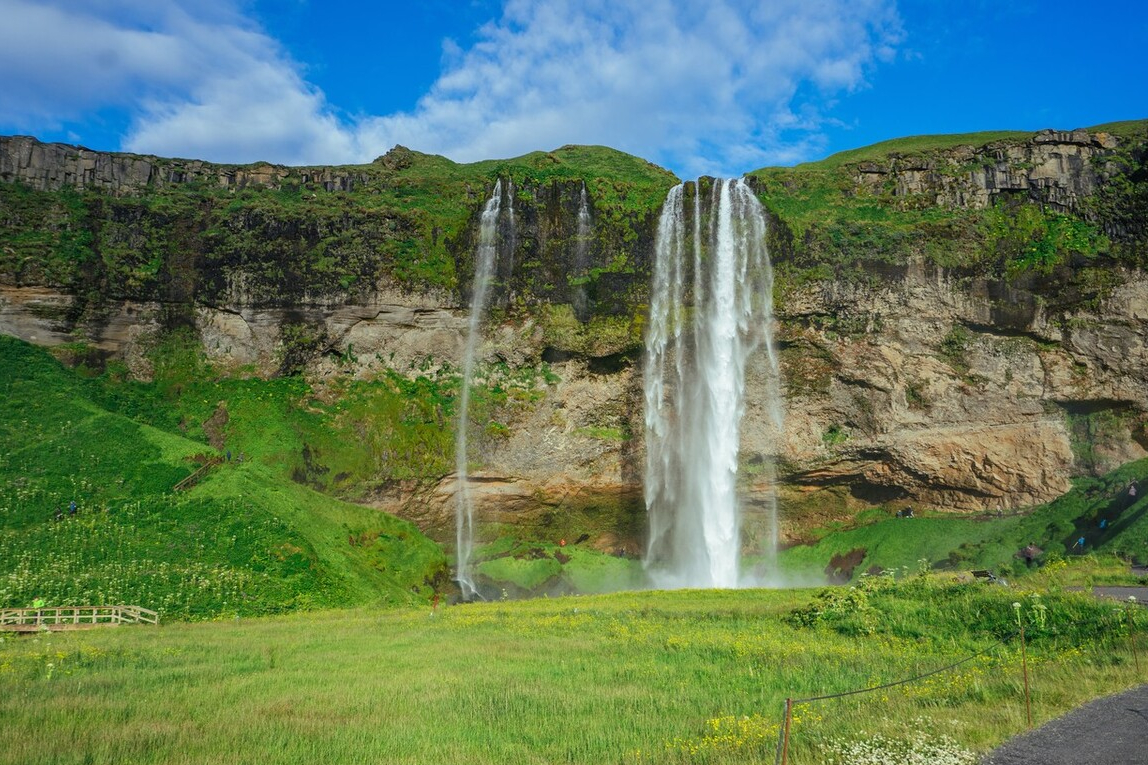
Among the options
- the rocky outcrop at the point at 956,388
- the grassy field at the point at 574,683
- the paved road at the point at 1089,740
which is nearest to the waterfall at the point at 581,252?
the rocky outcrop at the point at 956,388

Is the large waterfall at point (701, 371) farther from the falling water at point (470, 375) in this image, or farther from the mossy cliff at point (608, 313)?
the falling water at point (470, 375)

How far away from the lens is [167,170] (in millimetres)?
56938

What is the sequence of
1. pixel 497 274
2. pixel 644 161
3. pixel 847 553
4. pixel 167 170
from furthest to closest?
pixel 644 161, pixel 167 170, pixel 497 274, pixel 847 553

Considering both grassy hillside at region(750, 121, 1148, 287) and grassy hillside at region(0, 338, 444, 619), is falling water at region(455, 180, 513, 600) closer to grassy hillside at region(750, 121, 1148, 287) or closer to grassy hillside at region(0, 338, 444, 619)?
→ grassy hillside at region(0, 338, 444, 619)

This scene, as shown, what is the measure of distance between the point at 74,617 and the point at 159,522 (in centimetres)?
907

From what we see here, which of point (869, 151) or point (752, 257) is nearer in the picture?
point (752, 257)

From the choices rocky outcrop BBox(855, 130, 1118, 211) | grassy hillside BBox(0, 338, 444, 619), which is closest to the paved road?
grassy hillside BBox(0, 338, 444, 619)

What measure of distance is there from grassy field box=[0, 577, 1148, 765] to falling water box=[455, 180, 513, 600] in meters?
19.6

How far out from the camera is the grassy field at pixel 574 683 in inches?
497

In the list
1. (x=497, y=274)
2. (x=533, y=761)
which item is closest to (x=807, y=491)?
(x=497, y=274)

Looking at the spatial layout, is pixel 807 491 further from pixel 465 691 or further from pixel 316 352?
pixel 465 691

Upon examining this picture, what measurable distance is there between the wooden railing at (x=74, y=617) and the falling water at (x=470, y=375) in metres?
17.6

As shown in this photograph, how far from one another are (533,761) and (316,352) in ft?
141

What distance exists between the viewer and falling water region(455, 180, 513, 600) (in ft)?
155
